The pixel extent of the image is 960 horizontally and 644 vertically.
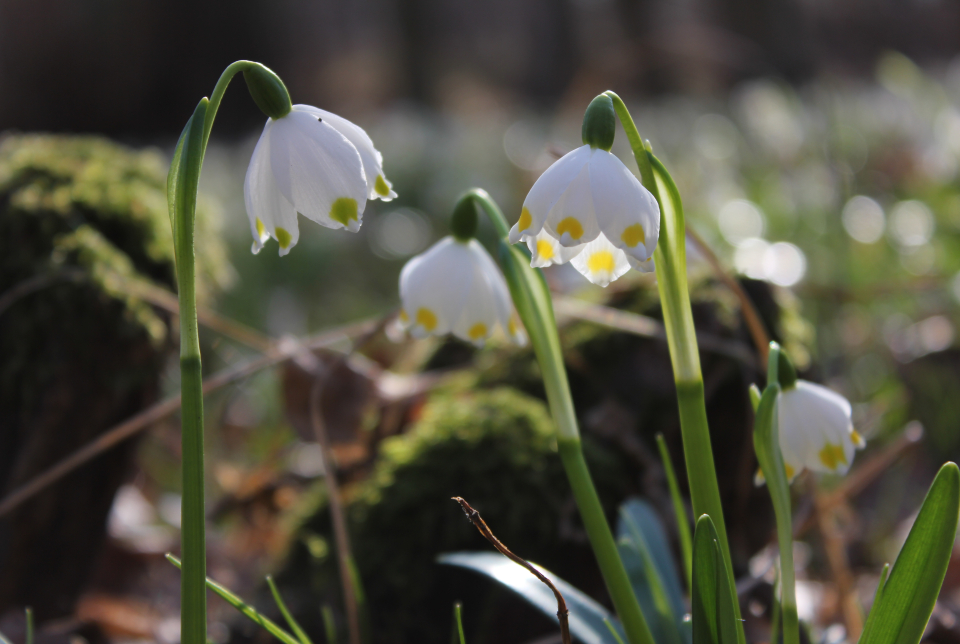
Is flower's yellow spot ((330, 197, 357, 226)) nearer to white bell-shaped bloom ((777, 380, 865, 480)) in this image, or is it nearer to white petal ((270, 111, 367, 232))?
white petal ((270, 111, 367, 232))

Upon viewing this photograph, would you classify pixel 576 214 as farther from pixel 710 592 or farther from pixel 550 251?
pixel 710 592

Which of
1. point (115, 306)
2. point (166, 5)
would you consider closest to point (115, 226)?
point (115, 306)

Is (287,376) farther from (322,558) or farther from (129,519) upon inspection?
(129,519)

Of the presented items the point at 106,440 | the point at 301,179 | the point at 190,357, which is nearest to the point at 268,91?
the point at 301,179

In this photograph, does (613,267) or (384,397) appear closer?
(613,267)

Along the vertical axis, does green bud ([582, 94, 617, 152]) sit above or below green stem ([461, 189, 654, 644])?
above

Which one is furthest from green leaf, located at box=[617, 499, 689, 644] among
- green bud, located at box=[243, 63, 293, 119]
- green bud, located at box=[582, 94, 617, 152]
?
green bud, located at box=[243, 63, 293, 119]

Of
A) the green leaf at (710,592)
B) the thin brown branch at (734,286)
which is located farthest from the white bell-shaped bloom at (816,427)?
the thin brown branch at (734,286)
